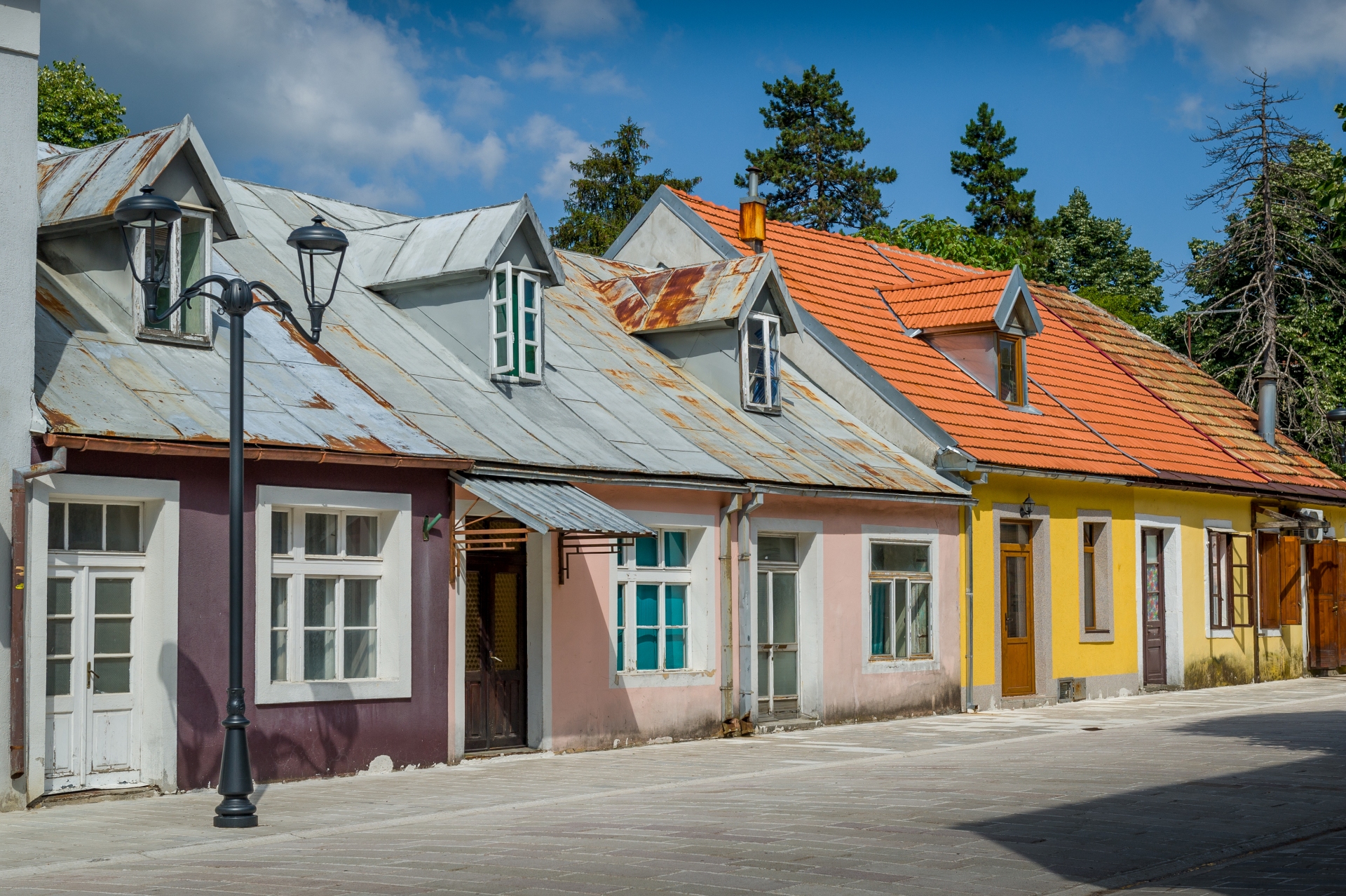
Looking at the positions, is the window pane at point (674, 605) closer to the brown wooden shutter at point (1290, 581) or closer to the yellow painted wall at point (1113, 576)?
the yellow painted wall at point (1113, 576)

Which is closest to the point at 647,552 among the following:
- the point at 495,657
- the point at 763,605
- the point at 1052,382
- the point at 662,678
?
the point at 662,678

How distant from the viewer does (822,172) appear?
50531mm

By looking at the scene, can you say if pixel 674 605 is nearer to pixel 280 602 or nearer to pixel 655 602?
pixel 655 602

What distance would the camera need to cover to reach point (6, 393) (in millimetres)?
11516

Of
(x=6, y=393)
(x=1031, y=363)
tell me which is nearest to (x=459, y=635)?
(x=6, y=393)

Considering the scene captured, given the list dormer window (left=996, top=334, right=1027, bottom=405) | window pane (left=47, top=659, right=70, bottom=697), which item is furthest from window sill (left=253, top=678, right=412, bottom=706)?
dormer window (left=996, top=334, right=1027, bottom=405)

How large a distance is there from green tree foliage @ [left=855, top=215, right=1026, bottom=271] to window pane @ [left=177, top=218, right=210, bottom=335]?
26.7 meters

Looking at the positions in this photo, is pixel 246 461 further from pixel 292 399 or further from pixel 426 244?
pixel 426 244

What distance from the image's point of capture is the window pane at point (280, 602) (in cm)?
1334

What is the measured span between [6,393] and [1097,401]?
18.2m

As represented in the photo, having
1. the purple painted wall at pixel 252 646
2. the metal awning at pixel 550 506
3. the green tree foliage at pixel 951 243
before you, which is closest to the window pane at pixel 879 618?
the metal awning at pixel 550 506

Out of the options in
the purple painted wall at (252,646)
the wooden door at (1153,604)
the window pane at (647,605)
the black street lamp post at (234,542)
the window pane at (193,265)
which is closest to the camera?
the black street lamp post at (234,542)

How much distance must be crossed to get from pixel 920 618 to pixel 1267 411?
493 inches

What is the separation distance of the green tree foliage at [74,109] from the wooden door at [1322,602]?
903 inches
